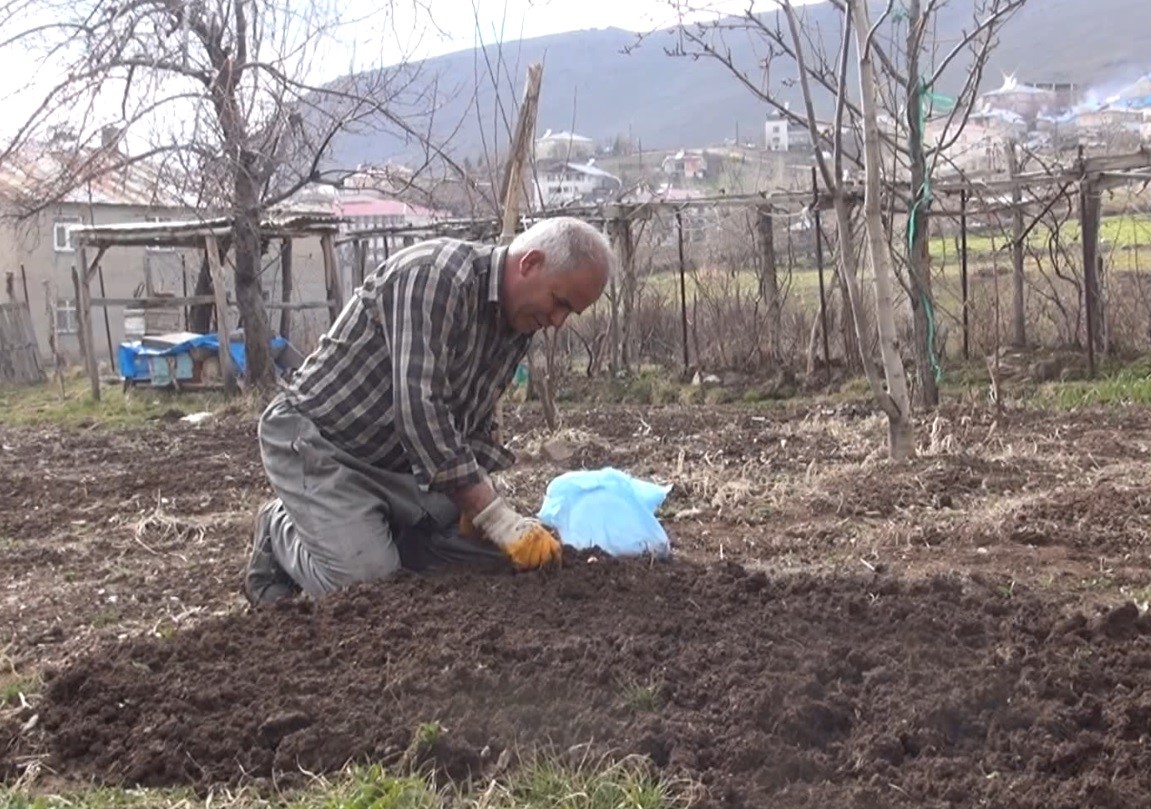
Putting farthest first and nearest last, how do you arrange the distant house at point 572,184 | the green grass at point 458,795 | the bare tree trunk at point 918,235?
the distant house at point 572,184 → the bare tree trunk at point 918,235 → the green grass at point 458,795

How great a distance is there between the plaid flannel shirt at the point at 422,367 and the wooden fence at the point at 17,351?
57.5ft

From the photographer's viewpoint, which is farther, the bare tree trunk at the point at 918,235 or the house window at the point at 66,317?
the house window at the point at 66,317

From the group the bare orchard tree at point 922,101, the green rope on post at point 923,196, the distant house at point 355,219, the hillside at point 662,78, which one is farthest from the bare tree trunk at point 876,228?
the distant house at point 355,219

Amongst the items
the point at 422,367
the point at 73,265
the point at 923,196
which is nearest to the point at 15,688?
the point at 422,367

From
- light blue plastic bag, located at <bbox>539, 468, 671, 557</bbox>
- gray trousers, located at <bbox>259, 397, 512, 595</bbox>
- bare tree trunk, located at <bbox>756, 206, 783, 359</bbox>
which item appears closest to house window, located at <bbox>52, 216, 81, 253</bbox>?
bare tree trunk, located at <bbox>756, 206, 783, 359</bbox>

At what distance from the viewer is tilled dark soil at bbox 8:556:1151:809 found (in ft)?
7.84

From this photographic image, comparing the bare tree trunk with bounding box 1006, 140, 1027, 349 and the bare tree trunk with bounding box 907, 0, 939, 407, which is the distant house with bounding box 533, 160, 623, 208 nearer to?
the bare tree trunk with bounding box 907, 0, 939, 407

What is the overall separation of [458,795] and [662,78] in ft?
185

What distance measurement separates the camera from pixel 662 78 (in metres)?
56.3

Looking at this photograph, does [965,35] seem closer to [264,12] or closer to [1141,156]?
[1141,156]

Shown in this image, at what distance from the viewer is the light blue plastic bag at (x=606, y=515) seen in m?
4.38

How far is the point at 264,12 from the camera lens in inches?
480

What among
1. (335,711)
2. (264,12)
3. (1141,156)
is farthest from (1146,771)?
(264,12)

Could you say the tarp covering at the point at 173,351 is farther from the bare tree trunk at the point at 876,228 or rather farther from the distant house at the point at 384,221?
the bare tree trunk at the point at 876,228
